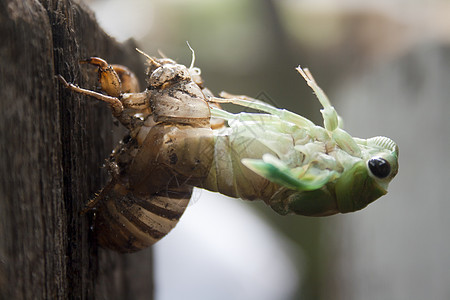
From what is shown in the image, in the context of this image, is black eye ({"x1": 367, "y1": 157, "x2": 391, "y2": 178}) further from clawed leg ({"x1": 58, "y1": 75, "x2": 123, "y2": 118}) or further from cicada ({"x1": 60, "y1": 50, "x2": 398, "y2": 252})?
clawed leg ({"x1": 58, "y1": 75, "x2": 123, "y2": 118})

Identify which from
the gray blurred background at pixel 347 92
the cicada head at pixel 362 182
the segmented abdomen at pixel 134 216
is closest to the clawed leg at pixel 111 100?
the segmented abdomen at pixel 134 216

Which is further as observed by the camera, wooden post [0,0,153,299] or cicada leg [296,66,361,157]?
cicada leg [296,66,361,157]

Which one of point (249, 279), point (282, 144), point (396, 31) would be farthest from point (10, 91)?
point (396, 31)

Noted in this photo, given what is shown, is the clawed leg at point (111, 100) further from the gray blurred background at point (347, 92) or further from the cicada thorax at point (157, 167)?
the gray blurred background at point (347, 92)

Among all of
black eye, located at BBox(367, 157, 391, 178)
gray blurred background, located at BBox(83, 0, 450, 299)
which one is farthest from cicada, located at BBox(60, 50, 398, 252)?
gray blurred background, located at BBox(83, 0, 450, 299)

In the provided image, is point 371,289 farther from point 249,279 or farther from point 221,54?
point 221,54

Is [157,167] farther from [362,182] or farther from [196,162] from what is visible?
[362,182]
